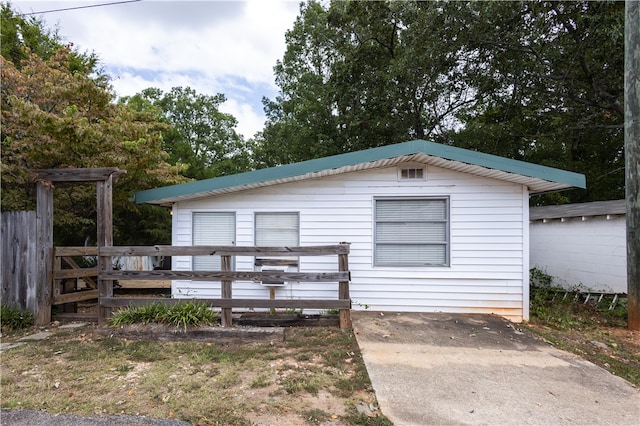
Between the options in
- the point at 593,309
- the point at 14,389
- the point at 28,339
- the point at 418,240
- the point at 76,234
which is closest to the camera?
the point at 14,389

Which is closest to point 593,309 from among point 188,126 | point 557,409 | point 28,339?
point 557,409

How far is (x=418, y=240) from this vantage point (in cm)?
577

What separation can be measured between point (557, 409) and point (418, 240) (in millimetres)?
3283

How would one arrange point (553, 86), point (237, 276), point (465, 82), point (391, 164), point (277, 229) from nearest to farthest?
point (237, 276)
point (391, 164)
point (277, 229)
point (553, 86)
point (465, 82)

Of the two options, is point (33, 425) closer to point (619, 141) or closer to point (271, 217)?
point (271, 217)

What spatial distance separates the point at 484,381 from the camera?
3.18 m

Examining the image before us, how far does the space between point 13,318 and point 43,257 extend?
0.96 m

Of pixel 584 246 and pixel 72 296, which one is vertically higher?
pixel 584 246

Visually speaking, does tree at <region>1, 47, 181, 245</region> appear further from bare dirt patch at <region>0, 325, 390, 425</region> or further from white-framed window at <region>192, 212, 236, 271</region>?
bare dirt patch at <region>0, 325, 390, 425</region>

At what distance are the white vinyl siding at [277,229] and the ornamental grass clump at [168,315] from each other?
1.74 m

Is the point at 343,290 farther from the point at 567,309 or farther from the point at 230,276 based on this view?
the point at 567,309

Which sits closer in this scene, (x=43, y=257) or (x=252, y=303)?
(x=252, y=303)

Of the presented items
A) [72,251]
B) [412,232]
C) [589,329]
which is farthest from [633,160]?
[72,251]

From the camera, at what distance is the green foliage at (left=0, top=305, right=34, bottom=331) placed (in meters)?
4.89
